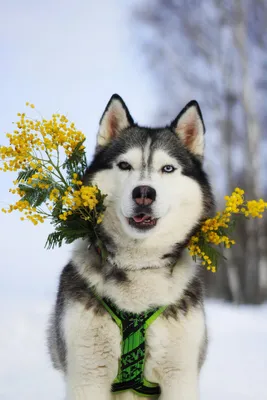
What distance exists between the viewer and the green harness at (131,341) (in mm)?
2992

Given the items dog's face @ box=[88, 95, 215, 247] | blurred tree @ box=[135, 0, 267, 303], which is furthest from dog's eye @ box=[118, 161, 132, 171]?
blurred tree @ box=[135, 0, 267, 303]

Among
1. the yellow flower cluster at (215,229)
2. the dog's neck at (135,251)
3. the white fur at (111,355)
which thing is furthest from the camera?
the yellow flower cluster at (215,229)

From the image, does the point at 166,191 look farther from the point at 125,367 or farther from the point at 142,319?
the point at 125,367

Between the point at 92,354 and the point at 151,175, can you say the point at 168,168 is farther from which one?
the point at 92,354

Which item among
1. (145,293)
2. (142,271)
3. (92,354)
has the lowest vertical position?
(92,354)

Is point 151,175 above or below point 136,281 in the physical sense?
above

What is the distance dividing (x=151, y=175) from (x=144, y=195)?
0.15 meters

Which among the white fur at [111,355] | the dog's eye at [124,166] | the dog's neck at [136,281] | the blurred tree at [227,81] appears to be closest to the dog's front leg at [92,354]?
the white fur at [111,355]

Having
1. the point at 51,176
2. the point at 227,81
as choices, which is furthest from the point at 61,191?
the point at 227,81

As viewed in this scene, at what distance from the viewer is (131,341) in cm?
299

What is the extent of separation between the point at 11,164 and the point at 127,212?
2.86ft

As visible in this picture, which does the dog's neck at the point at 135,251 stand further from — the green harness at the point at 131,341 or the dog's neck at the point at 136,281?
the green harness at the point at 131,341

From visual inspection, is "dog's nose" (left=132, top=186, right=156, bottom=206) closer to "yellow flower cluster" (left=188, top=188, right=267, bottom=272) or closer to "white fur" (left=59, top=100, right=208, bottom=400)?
"white fur" (left=59, top=100, right=208, bottom=400)

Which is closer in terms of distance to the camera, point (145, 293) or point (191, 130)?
point (145, 293)
